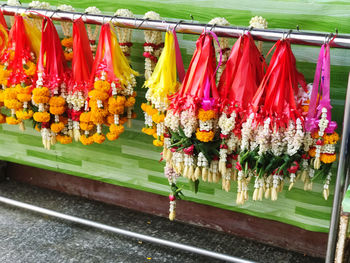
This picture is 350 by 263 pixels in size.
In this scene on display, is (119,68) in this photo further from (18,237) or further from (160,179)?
(18,237)

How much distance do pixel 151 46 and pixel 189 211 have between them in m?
1.18

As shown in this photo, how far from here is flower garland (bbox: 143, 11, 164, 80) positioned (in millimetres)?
2166

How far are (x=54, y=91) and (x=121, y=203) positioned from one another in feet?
3.71

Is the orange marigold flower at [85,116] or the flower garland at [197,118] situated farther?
the orange marigold flower at [85,116]

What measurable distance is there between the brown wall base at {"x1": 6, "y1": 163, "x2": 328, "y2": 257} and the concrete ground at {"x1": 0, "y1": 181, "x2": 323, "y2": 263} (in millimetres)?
44

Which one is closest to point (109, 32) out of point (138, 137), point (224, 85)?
point (224, 85)

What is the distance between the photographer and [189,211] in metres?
2.89

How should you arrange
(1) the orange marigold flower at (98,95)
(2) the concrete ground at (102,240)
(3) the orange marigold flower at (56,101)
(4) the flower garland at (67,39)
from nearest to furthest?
1. (1) the orange marigold flower at (98,95)
2. (3) the orange marigold flower at (56,101)
3. (4) the flower garland at (67,39)
4. (2) the concrete ground at (102,240)

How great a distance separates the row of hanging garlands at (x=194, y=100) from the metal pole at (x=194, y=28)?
3cm

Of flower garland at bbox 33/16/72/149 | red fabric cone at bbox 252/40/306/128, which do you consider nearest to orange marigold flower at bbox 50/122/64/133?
flower garland at bbox 33/16/72/149

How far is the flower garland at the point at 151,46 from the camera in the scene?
2.17 meters

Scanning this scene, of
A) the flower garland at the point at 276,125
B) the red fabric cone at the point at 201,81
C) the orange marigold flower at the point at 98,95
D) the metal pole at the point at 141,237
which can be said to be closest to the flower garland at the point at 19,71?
the orange marigold flower at the point at 98,95

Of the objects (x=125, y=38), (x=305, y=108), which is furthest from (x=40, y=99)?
(x=305, y=108)

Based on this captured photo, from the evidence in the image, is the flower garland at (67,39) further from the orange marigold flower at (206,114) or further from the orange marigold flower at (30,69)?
the orange marigold flower at (206,114)
